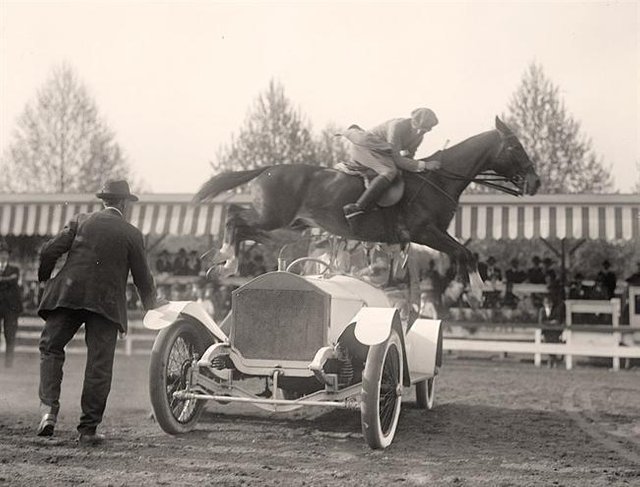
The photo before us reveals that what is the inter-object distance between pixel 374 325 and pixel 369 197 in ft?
6.96

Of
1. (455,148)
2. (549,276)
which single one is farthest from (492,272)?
(455,148)

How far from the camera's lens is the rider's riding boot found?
294 inches

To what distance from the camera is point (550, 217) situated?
15.1 meters

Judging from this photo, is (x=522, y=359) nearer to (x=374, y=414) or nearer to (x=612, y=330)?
(x=612, y=330)

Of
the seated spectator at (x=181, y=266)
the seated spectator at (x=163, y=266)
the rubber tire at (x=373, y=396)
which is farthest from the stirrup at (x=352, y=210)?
the seated spectator at (x=163, y=266)

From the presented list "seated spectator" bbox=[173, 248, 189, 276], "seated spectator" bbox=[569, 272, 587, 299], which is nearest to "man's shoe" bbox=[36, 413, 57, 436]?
"seated spectator" bbox=[173, 248, 189, 276]

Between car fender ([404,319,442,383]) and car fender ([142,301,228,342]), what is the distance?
5.78ft

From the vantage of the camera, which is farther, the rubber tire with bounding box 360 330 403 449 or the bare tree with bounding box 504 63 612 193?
the bare tree with bounding box 504 63 612 193

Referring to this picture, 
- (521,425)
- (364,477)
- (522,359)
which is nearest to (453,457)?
(364,477)

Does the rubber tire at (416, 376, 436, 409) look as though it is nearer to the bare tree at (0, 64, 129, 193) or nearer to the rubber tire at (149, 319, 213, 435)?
the rubber tire at (149, 319, 213, 435)

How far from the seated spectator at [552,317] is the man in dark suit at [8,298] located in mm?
9430

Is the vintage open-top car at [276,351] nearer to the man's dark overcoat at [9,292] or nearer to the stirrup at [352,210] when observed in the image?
the stirrup at [352,210]

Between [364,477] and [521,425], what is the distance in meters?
2.97

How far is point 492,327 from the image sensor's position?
51.1 feet
